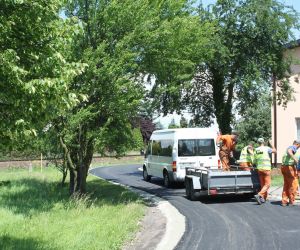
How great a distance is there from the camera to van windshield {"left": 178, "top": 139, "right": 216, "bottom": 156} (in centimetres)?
2016

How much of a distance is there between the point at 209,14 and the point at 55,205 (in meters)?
12.9

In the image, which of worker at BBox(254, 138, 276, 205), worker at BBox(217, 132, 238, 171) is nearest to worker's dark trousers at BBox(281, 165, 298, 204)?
worker at BBox(254, 138, 276, 205)

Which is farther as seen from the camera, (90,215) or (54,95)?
(90,215)

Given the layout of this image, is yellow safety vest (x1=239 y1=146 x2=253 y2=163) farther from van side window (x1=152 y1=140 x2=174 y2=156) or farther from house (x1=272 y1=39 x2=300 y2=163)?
house (x1=272 y1=39 x2=300 y2=163)

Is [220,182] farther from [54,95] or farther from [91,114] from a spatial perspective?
[54,95]

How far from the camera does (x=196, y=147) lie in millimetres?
20234

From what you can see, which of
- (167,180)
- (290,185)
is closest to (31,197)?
(167,180)

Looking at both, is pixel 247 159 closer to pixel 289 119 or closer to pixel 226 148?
pixel 226 148

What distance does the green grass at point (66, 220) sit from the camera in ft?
31.2

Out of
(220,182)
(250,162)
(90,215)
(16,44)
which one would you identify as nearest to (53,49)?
(16,44)

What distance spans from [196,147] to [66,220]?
888cm

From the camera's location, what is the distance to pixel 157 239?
9.88 m

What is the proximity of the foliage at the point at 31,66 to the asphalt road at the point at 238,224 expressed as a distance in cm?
418

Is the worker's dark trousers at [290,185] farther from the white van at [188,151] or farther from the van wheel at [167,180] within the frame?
the van wheel at [167,180]
